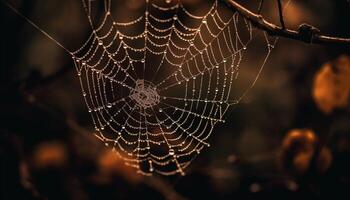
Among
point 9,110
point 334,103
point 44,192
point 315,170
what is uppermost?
point 9,110

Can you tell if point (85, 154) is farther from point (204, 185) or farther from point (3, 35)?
point (3, 35)

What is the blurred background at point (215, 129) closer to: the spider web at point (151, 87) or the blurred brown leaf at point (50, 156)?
the blurred brown leaf at point (50, 156)

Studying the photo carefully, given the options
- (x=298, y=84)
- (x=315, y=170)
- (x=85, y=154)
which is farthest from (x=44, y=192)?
(x=298, y=84)

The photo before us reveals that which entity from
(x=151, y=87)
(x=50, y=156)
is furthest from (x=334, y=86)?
(x=50, y=156)

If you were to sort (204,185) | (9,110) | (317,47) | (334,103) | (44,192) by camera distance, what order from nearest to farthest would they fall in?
1. (334,103)
2. (9,110)
3. (44,192)
4. (204,185)
5. (317,47)

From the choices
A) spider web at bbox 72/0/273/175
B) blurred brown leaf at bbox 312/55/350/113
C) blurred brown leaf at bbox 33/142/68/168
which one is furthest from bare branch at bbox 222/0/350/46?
blurred brown leaf at bbox 33/142/68/168

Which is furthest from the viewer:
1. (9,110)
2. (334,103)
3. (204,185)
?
(204,185)

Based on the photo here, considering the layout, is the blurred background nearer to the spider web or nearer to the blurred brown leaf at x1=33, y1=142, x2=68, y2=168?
the blurred brown leaf at x1=33, y1=142, x2=68, y2=168
